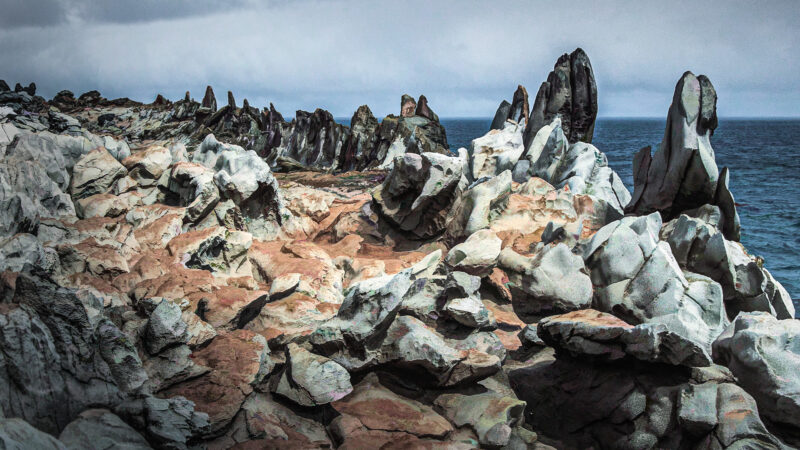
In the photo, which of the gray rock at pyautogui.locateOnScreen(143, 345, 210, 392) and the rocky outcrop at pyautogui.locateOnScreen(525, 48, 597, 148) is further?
the rocky outcrop at pyautogui.locateOnScreen(525, 48, 597, 148)

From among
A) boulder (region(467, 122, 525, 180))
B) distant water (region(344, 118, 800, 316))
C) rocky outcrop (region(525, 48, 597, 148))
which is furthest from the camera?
distant water (region(344, 118, 800, 316))

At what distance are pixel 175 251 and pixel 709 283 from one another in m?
9.09

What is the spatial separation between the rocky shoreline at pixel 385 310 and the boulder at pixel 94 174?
5 centimetres

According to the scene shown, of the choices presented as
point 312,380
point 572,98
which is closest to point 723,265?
point 312,380

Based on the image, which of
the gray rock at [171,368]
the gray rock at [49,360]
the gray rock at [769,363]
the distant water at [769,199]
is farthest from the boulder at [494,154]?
the gray rock at [49,360]

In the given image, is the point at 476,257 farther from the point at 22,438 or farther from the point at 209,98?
the point at 209,98

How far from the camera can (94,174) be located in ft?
35.1

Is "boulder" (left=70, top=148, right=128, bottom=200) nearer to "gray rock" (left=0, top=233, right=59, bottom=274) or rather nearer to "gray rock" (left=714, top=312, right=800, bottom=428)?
"gray rock" (left=0, top=233, right=59, bottom=274)

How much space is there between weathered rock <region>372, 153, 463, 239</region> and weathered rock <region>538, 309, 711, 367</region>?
5929 mm

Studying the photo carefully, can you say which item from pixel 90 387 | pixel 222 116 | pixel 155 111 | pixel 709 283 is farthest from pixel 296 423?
pixel 155 111

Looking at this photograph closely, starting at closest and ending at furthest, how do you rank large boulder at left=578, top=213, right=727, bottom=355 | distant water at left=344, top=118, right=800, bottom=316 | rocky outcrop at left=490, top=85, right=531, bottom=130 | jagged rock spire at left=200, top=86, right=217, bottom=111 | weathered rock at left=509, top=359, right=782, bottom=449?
weathered rock at left=509, top=359, right=782, bottom=449 → large boulder at left=578, top=213, right=727, bottom=355 → distant water at left=344, top=118, right=800, bottom=316 → rocky outcrop at left=490, top=85, right=531, bottom=130 → jagged rock spire at left=200, top=86, right=217, bottom=111

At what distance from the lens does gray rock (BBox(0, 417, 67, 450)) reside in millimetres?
2834

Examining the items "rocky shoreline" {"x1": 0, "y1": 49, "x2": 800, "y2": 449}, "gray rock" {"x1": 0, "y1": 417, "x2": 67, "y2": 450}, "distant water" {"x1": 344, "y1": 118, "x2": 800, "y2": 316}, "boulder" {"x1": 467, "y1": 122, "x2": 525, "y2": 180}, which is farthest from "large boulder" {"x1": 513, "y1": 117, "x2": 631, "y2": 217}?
"gray rock" {"x1": 0, "y1": 417, "x2": 67, "y2": 450}

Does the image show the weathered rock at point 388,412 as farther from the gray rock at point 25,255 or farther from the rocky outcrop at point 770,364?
the gray rock at point 25,255
